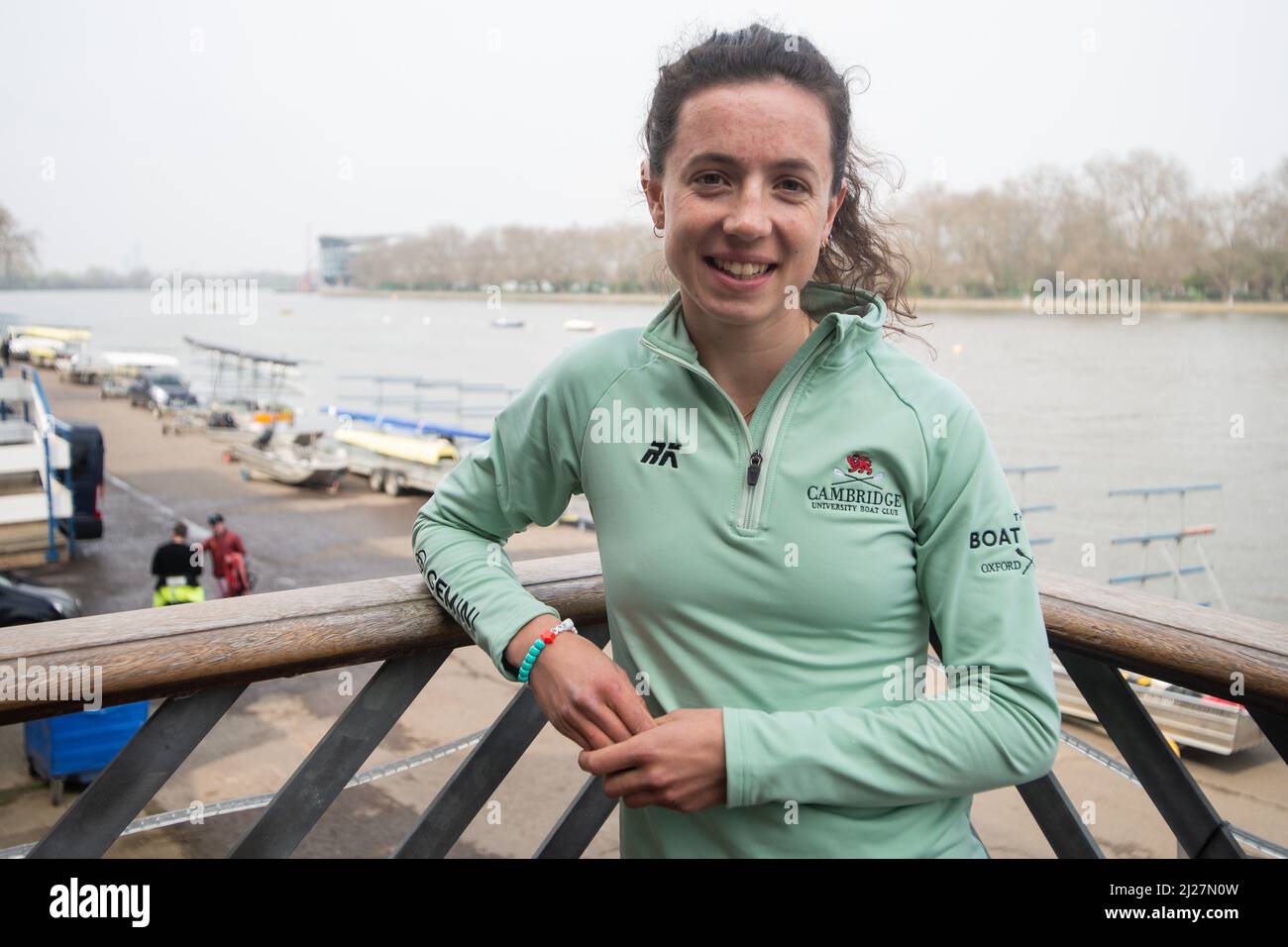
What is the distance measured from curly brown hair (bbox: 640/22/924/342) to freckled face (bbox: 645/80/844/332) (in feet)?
0.06

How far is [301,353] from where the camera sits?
298 ft

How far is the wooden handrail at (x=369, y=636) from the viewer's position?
116 cm

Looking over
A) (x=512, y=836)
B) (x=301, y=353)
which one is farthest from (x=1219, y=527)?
(x=301, y=353)

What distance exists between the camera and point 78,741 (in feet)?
21.9

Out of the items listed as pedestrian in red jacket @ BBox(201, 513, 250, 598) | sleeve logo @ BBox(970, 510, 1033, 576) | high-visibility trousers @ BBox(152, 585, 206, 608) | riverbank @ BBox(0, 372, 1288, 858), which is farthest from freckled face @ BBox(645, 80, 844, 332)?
pedestrian in red jacket @ BBox(201, 513, 250, 598)

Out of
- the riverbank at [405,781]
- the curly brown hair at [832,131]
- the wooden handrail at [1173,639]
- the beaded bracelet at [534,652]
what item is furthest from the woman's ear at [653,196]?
the riverbank at [405,781]

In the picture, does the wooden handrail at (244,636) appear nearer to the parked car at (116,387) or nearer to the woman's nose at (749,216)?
the woman's nose at (749,216)

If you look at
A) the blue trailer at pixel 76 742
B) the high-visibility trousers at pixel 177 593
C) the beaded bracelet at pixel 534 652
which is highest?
the beaded bracelet at pixel 534 652

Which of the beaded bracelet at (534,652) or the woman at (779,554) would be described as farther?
the beaded bracelet at (534,652)

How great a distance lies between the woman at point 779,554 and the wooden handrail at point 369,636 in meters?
0.13

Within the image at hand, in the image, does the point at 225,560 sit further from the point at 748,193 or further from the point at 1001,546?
the point at 1001,546

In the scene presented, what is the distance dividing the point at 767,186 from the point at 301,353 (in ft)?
310

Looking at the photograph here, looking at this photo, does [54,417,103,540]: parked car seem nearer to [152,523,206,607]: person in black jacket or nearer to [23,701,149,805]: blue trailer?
[152,523,206,607]: person in black jacket

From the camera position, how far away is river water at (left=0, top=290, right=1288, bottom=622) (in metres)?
31.6
